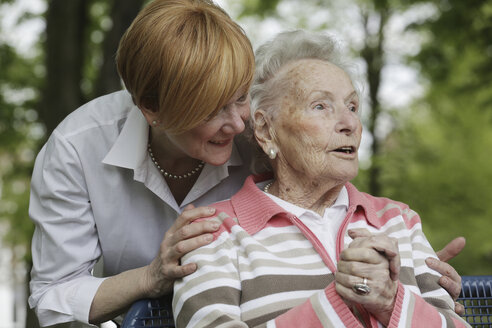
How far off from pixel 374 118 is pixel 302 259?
318 inches

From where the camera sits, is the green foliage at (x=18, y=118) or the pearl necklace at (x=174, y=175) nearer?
the pearl necklace at (x=174, y=175)

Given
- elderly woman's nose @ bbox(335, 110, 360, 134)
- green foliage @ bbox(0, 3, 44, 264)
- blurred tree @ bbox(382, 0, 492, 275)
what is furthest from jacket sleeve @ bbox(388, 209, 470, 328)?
green foliage @ bbox(0, 3, 44, 264)

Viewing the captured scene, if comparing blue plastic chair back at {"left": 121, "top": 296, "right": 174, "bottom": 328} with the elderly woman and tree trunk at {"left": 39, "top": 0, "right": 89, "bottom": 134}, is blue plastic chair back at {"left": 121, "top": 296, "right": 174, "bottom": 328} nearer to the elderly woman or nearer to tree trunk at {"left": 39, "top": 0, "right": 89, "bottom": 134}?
the elderly woman

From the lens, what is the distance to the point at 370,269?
64.2 inches

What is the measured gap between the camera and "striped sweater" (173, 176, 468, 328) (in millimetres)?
1695

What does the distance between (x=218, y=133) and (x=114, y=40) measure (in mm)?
3501

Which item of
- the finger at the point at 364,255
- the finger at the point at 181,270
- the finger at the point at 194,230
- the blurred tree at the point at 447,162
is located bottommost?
the blurred tree at the point at 447,162

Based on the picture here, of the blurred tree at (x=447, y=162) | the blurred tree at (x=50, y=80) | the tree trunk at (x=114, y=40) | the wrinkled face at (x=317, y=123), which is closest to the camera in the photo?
the wrinkled face at (x=317, y=123)

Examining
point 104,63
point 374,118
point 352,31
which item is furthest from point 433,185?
point 104,63

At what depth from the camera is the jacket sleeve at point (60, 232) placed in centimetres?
218

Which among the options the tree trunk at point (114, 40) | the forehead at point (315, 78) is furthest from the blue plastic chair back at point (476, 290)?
the tree trunk at point (114, 40)

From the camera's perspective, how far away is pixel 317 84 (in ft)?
7.06

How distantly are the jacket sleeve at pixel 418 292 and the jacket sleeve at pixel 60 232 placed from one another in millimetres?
1127

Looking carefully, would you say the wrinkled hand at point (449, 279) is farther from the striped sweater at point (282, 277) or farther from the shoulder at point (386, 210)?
the shoulder at point (386, 210)
